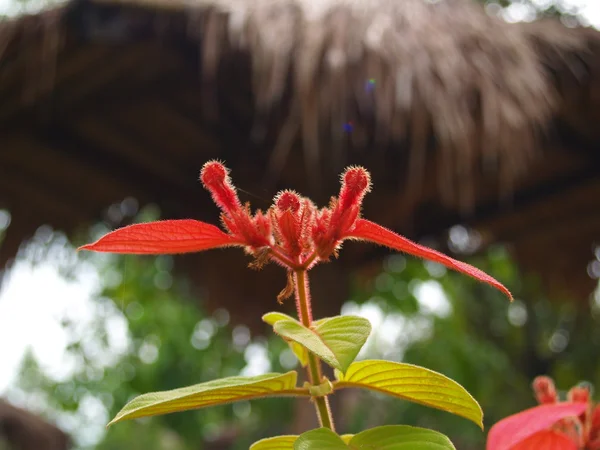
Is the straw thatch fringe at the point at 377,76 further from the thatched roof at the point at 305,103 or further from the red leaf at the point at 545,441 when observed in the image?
A: the red leaf at the point at 545,441

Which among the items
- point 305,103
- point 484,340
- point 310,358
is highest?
point 305,103

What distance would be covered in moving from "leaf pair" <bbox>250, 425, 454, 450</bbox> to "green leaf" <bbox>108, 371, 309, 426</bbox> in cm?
3

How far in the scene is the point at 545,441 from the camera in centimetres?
39

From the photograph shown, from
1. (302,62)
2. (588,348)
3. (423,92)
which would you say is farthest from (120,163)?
(588,348)

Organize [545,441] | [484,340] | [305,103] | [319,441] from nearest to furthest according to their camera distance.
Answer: [319,441]
[545,441]
[305,103]
[484,340]

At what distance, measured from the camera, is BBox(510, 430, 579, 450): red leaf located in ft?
1.28

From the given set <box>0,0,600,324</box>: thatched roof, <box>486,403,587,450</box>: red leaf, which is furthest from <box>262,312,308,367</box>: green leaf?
<box>0,0,600,324</box>: thatched roof

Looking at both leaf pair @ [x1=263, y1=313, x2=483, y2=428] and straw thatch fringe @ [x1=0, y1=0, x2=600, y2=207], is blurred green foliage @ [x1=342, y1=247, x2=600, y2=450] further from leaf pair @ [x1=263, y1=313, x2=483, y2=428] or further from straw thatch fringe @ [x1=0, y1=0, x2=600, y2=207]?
leaf pair @ [x1=263, y1=313, x2=483, y2=428]

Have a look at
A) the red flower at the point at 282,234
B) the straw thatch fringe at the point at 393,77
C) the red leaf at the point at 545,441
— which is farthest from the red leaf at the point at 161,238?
the straw thatch fringe at the point at 393,77

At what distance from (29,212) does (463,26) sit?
140 cm

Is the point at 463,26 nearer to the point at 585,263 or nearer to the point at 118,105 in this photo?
the point at 118,105

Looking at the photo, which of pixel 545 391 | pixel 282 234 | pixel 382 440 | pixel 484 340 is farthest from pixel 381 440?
pixel 484 340

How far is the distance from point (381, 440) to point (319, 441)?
0.05 m

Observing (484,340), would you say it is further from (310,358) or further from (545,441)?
(310,358)
